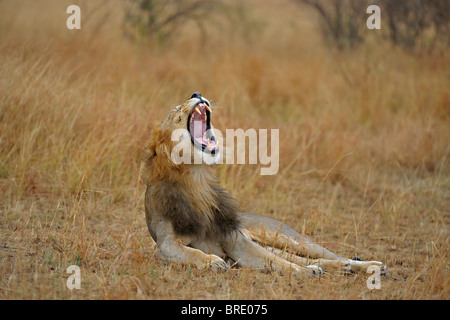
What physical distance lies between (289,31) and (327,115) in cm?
1067

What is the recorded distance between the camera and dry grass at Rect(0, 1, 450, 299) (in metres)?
4.13

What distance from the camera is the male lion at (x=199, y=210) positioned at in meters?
4.38

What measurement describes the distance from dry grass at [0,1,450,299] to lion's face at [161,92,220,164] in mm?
770

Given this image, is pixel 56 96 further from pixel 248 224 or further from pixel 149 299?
pixel 149 299

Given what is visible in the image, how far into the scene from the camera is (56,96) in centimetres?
662

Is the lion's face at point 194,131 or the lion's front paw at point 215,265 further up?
the lion's face at point 194,131

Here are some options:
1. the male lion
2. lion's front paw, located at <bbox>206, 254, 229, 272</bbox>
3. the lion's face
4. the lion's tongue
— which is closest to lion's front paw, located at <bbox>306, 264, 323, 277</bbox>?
the male lion

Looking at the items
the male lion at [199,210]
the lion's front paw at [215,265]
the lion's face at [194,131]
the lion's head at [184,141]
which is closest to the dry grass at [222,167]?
the lion's front paw at [215,265]
